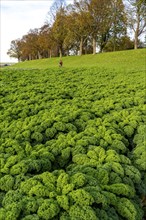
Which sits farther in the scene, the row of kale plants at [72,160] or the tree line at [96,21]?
the tree line at [96,21]

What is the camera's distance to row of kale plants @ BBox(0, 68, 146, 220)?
9.14 ft

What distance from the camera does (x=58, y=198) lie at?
280 cm

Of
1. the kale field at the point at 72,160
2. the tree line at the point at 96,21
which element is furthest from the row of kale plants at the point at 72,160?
the tree line at the point at 96,21

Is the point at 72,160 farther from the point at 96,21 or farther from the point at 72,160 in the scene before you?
the point at 96,21

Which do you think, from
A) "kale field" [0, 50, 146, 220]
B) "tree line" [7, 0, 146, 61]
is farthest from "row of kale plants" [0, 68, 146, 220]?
"tree line" [7, 0, 146, 61]

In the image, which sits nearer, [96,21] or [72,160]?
[72,160]

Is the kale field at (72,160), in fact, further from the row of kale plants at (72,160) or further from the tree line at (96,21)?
the tree line at (96,21)

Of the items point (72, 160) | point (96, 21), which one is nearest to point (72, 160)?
point (72, 160)

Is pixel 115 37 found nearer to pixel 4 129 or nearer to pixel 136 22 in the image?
pixel 136 22

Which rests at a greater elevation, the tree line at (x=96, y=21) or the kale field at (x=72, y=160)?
the tree line at (x=96, y=21)

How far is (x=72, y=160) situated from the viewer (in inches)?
153

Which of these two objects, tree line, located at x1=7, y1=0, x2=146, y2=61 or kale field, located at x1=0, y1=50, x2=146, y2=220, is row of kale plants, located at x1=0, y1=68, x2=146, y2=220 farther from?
tree line, located at x1=7, y1=0, x2=146, y2=61

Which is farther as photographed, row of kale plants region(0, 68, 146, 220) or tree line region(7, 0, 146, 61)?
tree line region(7, 0, 146, 61)

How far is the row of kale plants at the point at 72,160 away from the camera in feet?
9.14
